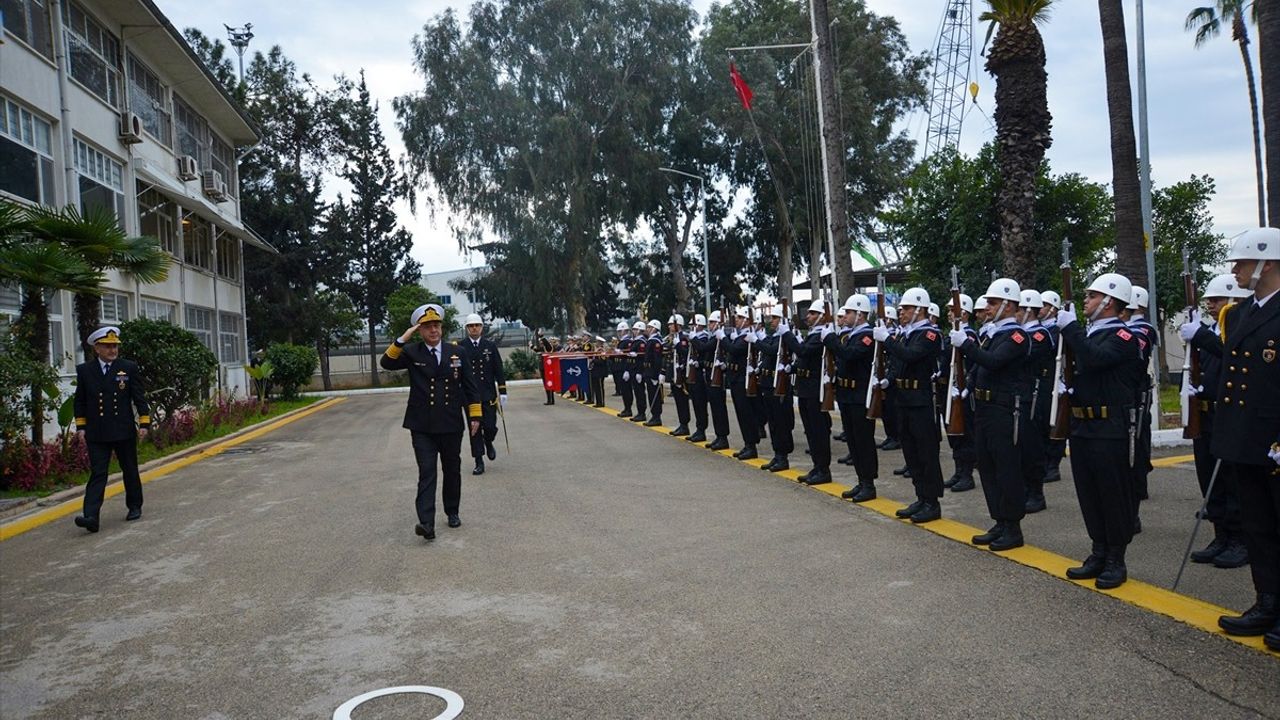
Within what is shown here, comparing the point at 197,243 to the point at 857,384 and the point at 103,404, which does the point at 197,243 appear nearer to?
the point at 103,404

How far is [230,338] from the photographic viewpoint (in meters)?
35.8

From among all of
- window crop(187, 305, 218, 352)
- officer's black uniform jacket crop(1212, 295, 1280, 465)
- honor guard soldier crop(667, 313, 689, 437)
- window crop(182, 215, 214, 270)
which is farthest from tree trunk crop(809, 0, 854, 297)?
window crop(187, 305, 218, 352)

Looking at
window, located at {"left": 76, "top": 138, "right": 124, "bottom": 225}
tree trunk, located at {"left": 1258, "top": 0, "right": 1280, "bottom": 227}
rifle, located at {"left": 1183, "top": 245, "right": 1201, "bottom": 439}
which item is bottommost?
rifle, located at {"left": 1183, "top": 245, "right": 1201, "bottom": 439}

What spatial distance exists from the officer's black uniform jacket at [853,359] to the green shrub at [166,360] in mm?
11814

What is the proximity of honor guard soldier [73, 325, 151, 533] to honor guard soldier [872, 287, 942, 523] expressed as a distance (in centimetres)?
729

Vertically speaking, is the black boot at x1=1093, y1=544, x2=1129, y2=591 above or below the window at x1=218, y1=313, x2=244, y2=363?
below

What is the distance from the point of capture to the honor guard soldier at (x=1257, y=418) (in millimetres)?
4840

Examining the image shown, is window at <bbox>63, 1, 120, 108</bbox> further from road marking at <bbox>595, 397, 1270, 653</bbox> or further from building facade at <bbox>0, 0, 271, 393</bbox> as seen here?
road marking at <bbox>595, 397, 1270, 653</bbox>

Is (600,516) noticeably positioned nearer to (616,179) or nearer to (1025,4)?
(1025,4)

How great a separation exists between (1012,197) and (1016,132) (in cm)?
110

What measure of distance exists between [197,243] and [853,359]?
90.6 feet

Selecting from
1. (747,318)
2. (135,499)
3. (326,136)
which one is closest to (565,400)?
(747,318)

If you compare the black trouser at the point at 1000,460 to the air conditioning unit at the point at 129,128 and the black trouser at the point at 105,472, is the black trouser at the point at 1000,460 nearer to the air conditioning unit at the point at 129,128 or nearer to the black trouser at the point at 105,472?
the black trouser at the point at 105,472

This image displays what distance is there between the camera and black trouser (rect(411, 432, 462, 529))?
8297 millimetres
